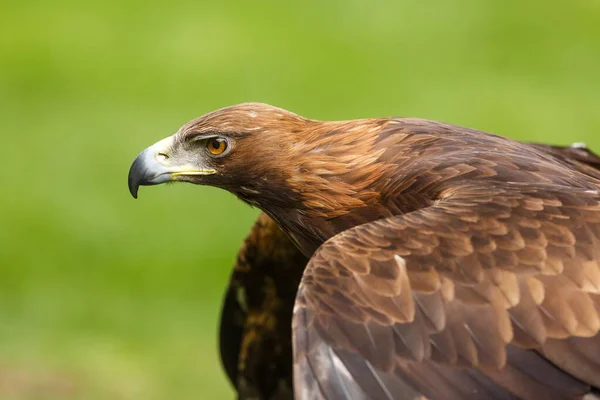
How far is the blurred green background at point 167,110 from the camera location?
9539 mm

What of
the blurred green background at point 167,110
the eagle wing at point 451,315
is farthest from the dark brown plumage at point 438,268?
the blurred green background at point 167,110

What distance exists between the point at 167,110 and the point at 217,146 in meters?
6.82

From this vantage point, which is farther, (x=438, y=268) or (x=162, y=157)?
(x=162, y=157)

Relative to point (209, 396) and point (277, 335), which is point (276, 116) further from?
point (209, 396)

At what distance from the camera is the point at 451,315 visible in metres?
3.99

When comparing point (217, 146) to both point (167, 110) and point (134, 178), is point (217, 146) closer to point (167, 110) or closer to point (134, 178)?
point (134, 178)

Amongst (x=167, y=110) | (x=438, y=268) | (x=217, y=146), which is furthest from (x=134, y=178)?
(x=167, y=110)

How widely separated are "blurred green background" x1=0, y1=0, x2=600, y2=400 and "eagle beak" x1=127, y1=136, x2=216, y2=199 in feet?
13.1

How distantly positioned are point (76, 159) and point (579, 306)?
778cm

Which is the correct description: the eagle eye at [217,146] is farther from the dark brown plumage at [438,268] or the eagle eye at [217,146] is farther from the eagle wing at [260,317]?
the eagle wing at [260,317]

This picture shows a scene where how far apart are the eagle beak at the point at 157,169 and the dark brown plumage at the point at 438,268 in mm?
10

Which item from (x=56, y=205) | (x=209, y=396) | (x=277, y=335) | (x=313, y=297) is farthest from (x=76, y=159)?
(x=313, y=297)

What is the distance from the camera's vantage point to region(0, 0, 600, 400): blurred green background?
954 cm

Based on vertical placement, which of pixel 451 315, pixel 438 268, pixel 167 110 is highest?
pixel 438 268
